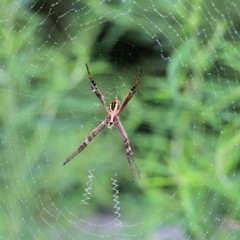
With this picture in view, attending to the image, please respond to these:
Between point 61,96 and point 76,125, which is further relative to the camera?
point 76,125

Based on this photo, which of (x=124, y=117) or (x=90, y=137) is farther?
(x=124, y=117)

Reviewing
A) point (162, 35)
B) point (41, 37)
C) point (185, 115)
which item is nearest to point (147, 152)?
point (185, 115)

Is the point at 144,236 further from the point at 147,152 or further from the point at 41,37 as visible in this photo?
the point at 41,37

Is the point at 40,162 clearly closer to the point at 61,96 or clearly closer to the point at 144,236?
the point at 61,96

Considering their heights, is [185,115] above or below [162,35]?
below

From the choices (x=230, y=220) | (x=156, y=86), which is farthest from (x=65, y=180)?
(x=230, y=220)

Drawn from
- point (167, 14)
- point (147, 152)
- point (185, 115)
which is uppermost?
point (167, 14)
